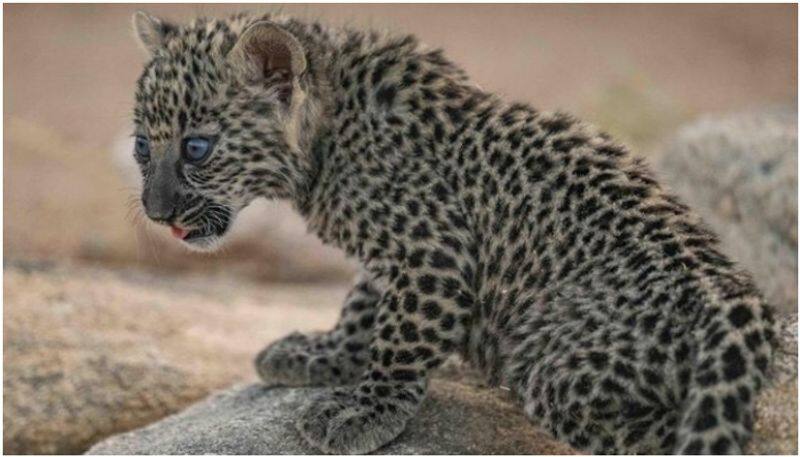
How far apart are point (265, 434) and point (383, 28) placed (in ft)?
6.94

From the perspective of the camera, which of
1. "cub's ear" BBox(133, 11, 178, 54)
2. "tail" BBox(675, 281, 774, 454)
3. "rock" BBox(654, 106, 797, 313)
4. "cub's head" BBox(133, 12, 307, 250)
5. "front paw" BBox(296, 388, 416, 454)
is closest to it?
"tail" BBox(675, 281, 774, 454)

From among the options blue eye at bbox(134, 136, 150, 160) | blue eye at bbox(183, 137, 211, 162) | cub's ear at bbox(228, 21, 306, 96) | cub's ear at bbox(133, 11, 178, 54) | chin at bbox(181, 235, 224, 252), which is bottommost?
chin at bbox(181, 235, 224, 252)

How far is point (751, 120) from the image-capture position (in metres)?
Answer: 9.98

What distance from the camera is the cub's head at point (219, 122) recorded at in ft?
19.0

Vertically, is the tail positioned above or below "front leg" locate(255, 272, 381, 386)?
below

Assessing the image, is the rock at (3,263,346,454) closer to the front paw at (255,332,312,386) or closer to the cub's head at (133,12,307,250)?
the front paw at (255,332,312,386)

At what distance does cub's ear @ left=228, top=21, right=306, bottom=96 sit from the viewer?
568 centimetres

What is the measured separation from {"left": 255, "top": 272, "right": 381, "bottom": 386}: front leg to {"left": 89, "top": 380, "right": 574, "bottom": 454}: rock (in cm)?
9

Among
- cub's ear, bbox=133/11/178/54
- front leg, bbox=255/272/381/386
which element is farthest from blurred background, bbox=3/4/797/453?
front leg, bbox=255/272/381/386

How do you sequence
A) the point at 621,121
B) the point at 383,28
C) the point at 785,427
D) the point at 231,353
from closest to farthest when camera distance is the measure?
1. the point at 785,427
2. the point at 383,28
3. the point at 231,353
4. the point at 621,121

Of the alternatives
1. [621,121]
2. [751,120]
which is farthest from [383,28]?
[621,121]

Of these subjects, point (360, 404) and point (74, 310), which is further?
point (74, 310)

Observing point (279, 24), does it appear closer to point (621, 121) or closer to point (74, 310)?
point (74, 310)

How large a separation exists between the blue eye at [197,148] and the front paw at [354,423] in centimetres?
125
